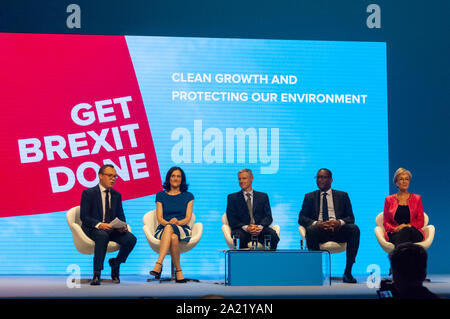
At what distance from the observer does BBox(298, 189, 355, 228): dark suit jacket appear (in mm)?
5770

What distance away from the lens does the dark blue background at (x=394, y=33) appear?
6.85m

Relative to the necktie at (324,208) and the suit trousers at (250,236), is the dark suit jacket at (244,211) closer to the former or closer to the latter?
the suit trousers at (250,236)

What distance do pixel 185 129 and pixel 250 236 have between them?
5.23 feet

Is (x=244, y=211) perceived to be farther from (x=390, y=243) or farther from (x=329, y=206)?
(x=390, y=243)

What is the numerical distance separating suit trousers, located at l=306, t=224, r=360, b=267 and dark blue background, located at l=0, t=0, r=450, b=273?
1.53 meters

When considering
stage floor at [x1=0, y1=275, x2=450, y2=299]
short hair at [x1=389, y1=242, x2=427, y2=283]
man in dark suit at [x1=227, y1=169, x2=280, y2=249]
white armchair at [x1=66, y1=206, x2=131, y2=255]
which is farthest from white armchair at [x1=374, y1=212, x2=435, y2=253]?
short hair at [x1=389, y1=242, x2=427, y2=283]

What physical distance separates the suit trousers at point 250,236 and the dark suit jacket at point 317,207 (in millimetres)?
306

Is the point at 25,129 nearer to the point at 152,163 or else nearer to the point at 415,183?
the point at 152,163

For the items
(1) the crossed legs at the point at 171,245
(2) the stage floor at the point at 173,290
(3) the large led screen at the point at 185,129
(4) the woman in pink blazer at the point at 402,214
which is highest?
(3) the large led screen at the point at 185,129

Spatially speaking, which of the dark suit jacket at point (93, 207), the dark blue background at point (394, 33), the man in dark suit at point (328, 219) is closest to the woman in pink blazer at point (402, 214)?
the man in dark suit at point (328, 219)

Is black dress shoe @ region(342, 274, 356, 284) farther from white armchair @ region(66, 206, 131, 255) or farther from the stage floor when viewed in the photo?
white armchair @ region(66, 206, 131, 255)

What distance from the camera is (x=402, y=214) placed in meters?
5.60

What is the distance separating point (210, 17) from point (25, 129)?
7.81 feet
